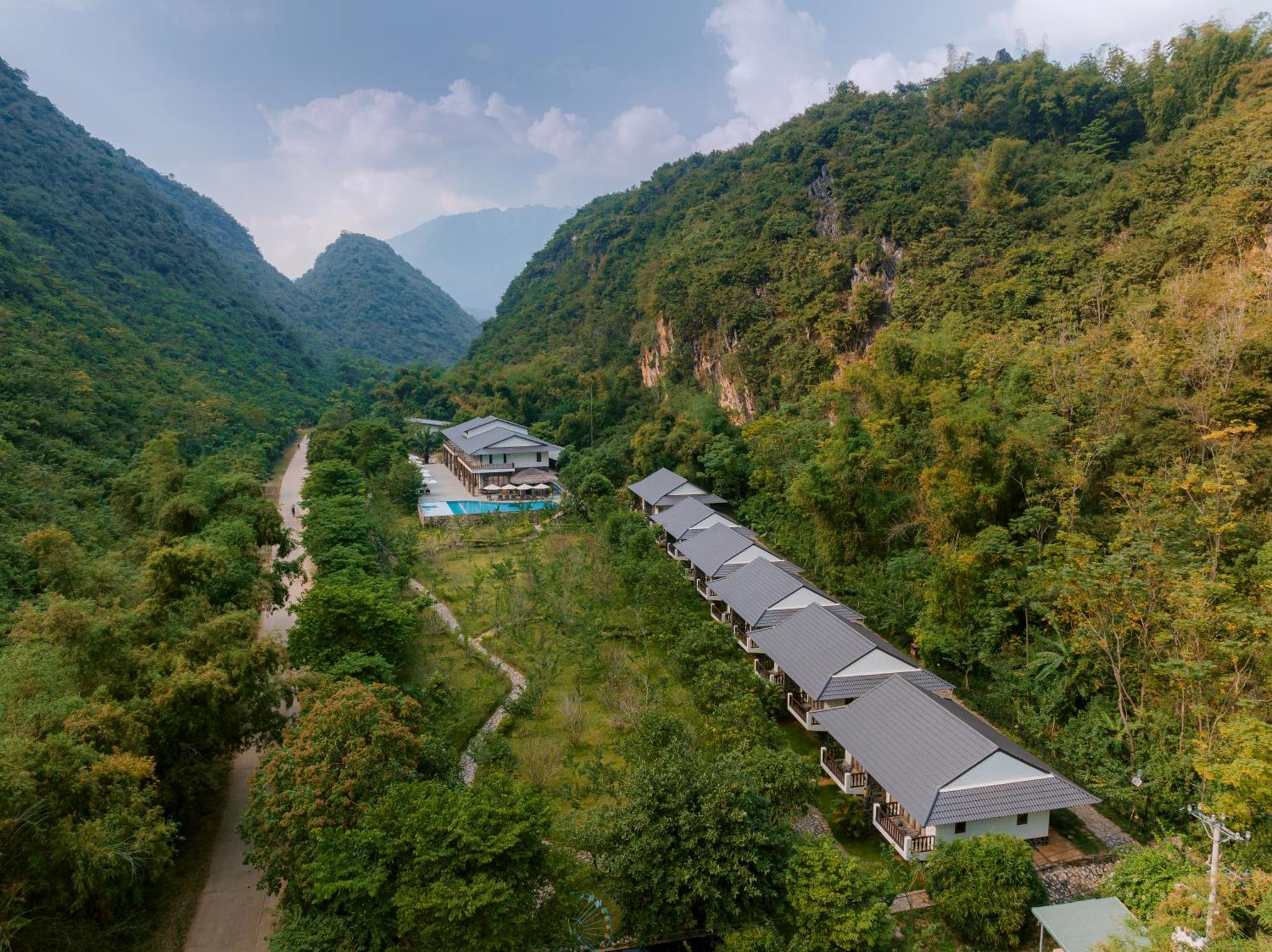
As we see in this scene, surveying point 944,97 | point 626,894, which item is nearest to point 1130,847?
point 626,894

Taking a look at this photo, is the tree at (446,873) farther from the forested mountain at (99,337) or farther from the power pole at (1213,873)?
the forested mountain at (99,337)

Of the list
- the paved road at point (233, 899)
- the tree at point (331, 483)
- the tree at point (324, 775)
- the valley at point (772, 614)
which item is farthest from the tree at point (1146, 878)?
the tree at point (331, 483)

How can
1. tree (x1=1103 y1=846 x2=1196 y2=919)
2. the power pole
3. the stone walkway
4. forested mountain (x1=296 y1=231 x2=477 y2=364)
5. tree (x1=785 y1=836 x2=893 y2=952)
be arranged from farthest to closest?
1. forested mountain (x1=296 y1=231 x2=477 y2=364)
2. the stone walkway
3. tree (x1=1103 y1=846 x2=1196 y2=919)
4. tree (x1=785 y1=836 x2=893 y2=952)
5. the power pole

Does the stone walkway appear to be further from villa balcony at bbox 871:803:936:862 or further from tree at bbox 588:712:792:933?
tree at bbox 588:712:792:933

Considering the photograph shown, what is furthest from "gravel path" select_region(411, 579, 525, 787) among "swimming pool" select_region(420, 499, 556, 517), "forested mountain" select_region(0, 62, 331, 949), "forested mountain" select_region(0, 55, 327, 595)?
"forested mountain" select_region(0, 55, 327, 595)

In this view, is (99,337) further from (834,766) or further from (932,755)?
(932,755)

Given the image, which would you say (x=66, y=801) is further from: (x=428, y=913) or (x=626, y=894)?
(x=626, y=894)

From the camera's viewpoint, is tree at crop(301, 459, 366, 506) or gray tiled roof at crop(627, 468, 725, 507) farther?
gray tiled roof at crop(627, 468, 725, 507)

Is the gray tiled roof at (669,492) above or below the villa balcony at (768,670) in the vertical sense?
above
